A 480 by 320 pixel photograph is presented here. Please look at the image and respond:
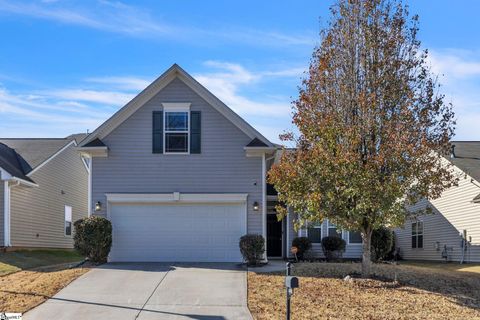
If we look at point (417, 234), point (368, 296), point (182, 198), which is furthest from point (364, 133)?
point (417, 234)

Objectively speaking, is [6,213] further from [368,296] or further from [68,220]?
[368,296]

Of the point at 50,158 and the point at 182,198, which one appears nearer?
the point at 182,198

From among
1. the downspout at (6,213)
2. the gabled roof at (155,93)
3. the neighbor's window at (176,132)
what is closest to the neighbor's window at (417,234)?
the gabled roof at (155,93)

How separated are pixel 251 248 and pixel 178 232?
9.50ft

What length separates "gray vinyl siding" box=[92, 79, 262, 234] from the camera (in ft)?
64.7

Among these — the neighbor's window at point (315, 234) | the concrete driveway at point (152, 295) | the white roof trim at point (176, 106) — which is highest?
the white roof trim at point (176, 106)

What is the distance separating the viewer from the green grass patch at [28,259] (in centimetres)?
1800

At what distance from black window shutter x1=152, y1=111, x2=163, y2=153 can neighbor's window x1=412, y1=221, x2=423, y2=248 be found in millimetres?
13045

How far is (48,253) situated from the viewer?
24594mm

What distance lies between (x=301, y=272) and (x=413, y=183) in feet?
13.3

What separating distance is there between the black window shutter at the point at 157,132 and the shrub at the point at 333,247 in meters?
7.93

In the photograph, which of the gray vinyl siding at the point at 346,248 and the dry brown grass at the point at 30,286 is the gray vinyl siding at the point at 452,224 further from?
the dry brown grass at the point at 30,286

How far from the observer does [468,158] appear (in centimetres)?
2433

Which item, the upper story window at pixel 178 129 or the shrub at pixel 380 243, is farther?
the shrub at pixel 380 243
